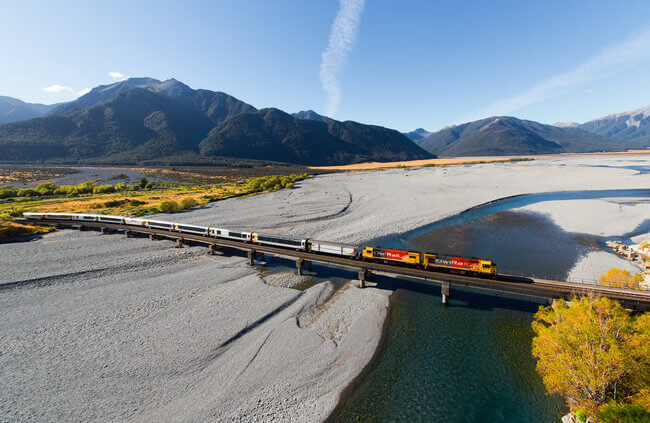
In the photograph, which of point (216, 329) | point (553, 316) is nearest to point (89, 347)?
point (216, 329)

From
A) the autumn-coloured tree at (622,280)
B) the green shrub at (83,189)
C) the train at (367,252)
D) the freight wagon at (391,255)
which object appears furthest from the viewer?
the green shrub at (83,189)

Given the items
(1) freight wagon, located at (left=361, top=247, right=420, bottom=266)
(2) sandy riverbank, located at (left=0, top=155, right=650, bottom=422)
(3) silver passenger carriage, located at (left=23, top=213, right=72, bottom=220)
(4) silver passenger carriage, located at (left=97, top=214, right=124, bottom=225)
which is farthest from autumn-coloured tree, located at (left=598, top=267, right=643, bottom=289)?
(3) silver passenger carriage, located at (left=23, top=213, right=72, bottom=220)

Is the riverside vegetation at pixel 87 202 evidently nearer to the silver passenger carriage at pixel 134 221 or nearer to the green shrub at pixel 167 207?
the green shrub at pixel 167 207

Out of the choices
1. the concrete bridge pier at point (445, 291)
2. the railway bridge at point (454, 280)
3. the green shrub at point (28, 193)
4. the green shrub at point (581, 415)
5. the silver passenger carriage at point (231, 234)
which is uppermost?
the green shrub at point (28, 193)

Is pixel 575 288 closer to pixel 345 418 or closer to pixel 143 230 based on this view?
pixel 345 418

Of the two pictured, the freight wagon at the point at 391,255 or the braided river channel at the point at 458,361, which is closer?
the braided river channel at the point at 458,361

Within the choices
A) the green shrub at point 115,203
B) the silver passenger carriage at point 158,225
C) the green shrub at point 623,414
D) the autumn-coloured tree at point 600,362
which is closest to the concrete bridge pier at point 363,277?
the autumn-coloured tree at point 600,362

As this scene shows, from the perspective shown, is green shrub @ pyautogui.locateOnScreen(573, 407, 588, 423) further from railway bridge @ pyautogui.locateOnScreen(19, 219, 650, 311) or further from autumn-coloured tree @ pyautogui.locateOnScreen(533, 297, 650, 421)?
railway bridge @ pyautogui.locateOnScreen(19, 219, 650, 311)
